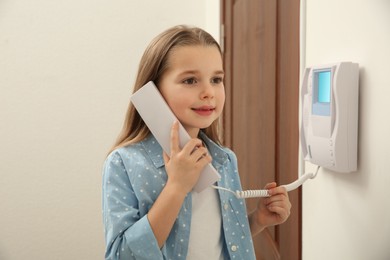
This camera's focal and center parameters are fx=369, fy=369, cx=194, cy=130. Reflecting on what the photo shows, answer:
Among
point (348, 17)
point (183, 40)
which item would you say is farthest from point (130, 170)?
point (348, 17)

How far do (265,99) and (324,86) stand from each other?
0.34 m

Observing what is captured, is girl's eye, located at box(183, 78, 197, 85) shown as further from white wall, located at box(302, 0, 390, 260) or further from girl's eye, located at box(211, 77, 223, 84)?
white wall, located at box(302, 0, 390, 260)

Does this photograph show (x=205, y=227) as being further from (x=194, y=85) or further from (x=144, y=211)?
(x=194, y=85)

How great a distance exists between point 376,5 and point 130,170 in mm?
412

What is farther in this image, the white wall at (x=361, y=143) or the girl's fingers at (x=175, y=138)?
the girl's fingers at (x=175, y=138)

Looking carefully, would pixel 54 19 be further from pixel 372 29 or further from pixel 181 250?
pixel 372 29

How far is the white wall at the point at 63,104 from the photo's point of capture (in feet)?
4.65

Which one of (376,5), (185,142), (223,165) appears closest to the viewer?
(376,5)

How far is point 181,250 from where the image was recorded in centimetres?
58

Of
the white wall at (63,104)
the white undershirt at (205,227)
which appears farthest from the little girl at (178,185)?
the white wall at (63,104)

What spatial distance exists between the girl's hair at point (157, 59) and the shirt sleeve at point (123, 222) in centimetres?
7

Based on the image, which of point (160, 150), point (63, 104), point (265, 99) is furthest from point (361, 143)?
point (63, 104)

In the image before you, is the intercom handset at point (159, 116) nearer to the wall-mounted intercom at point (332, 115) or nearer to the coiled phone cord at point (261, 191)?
the coiled phone cord at point (261, 191)

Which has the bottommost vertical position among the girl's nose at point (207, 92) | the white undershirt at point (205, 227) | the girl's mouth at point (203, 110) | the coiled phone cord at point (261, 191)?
the white undershirt at point (205, 227)
